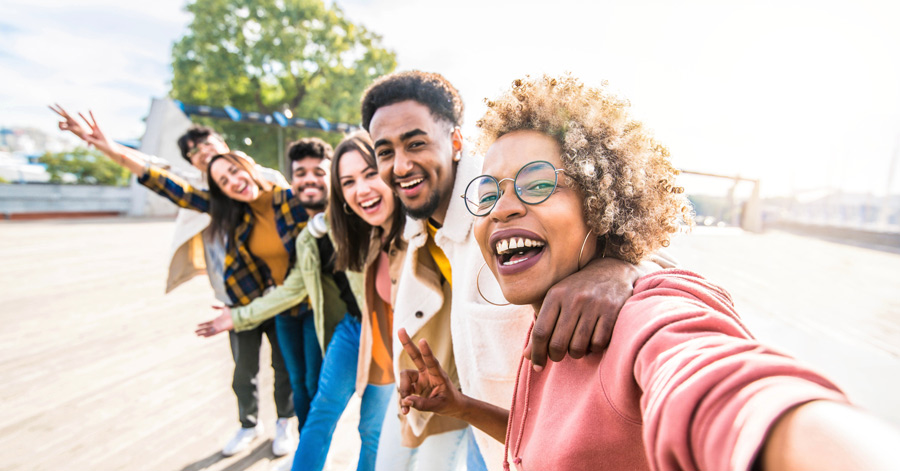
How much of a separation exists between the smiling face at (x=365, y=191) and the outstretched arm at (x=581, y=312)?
1463 millimetres

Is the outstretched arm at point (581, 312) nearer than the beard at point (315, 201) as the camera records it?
Yes

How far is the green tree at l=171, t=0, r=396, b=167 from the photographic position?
59.8 ft

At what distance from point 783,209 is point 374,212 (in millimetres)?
29381

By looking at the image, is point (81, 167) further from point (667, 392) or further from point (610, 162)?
point (667, 392)

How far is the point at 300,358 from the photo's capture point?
296 cm

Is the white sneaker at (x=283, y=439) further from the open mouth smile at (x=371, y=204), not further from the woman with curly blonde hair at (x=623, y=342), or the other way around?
the woman with curly blonde hair at (x=623, y=342)

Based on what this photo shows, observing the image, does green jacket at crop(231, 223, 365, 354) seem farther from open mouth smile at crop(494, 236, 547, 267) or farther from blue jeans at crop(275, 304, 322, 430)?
open mouth smile at crop(494, 236, 547, 267)

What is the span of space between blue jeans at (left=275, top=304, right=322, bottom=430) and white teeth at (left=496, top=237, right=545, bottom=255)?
2.24 meters

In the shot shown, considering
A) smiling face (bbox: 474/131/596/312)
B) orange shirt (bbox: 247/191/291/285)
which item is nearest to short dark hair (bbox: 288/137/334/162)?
orange shirt (bbox: 247/191/291/285)

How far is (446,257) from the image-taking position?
199 centimetres

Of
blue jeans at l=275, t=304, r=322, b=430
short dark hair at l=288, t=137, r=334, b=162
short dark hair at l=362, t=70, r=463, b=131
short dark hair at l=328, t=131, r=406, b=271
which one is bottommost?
blue jeans at l=275, t=304, r=322, b=430

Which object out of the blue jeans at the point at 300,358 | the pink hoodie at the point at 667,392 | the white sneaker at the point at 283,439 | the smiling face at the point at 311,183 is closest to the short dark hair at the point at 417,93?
the smiling face at the point at 311,183

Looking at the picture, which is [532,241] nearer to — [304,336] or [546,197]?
[546,197]

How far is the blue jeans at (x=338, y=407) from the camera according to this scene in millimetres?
2242
